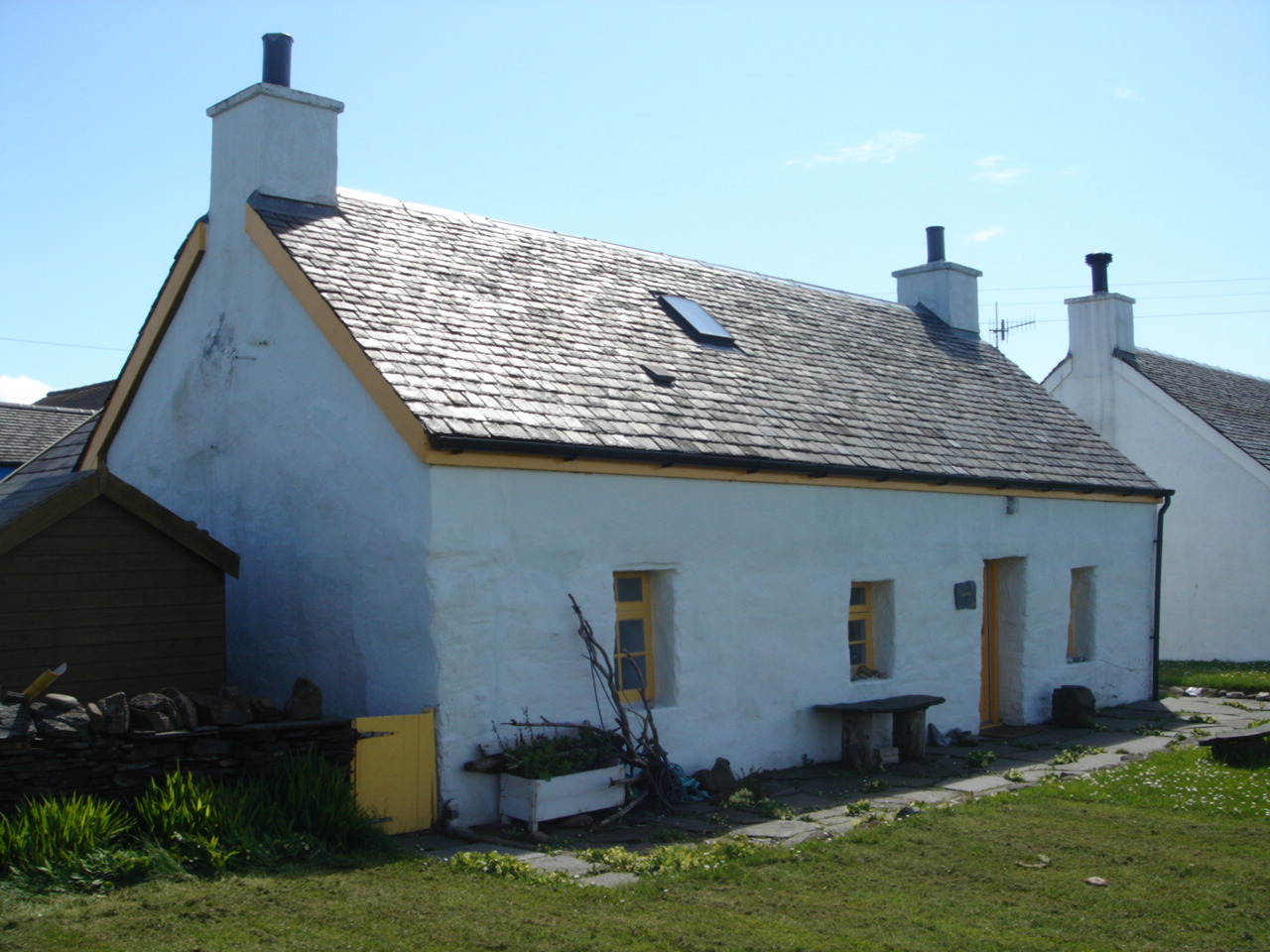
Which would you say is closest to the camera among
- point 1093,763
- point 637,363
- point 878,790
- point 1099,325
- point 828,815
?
point 828,815

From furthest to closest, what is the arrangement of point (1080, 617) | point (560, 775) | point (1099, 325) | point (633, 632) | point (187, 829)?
point (1099, 325) → point (1080, 617) → point (633, 632) → point (560, 775) → point (187, 829)

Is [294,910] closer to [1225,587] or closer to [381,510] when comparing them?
[381,510]

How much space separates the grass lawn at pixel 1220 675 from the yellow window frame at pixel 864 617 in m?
8.56

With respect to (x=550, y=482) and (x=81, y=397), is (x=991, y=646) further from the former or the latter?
(x=81, y=397)

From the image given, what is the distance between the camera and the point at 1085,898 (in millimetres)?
6988

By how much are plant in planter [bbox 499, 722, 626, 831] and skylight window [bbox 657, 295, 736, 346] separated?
5479mm

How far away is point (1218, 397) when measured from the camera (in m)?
24.5

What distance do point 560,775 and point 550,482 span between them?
2333mm

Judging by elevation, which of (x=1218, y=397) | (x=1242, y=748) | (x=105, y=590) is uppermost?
(x=1218, y=397)

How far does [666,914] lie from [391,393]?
177 inches

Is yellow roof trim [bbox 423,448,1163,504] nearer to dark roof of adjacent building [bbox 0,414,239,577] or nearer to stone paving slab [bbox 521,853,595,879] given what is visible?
dark roof of adjacent building [bbox 0,414,239,577]

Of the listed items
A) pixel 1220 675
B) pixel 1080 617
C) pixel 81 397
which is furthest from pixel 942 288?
pixel 81 397

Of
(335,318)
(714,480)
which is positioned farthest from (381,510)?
(714,480)

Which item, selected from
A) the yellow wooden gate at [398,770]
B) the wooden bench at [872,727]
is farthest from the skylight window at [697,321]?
the yellow wooden gate at [398,770]
